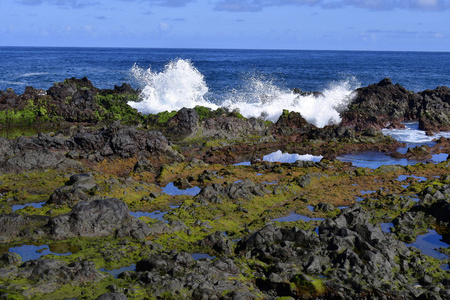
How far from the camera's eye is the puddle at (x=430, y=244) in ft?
42.3

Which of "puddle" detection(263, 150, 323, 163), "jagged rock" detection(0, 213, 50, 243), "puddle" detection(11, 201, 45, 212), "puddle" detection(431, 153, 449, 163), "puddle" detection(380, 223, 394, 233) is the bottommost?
"puddle" detection(380, 223, 394, 233)

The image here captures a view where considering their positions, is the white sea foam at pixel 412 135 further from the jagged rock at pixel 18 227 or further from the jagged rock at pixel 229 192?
the jagged rock at pixel 18 227

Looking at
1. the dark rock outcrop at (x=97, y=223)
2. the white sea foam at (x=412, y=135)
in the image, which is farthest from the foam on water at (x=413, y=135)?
the dark rock outcrop at (x=97, y=223)

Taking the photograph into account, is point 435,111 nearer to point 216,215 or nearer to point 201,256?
point 216,215

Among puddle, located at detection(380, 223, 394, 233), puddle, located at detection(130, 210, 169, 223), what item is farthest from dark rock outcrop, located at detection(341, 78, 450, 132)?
A: puddle, located at detection(130, 210, 169, 223)

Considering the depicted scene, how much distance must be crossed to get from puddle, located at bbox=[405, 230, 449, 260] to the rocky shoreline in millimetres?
298

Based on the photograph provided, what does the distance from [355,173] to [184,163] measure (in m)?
8.35

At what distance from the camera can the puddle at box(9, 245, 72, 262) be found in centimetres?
1196

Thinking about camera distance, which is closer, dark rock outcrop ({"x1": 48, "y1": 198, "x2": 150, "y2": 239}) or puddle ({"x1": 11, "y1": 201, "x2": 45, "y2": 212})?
dark rock outcrop ({"x1": 48, "y1": 198, "x2": 150, "y2": 239})

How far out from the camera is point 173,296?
9.95 meters

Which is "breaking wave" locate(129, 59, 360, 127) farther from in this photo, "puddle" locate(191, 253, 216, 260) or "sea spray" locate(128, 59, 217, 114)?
"puddle" locate(191, 253, 216, 260)

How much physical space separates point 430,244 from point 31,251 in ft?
39.6

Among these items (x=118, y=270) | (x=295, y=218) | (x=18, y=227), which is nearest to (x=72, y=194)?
(x=18, y=227)

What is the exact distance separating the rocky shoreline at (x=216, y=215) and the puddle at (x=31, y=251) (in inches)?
6.8
